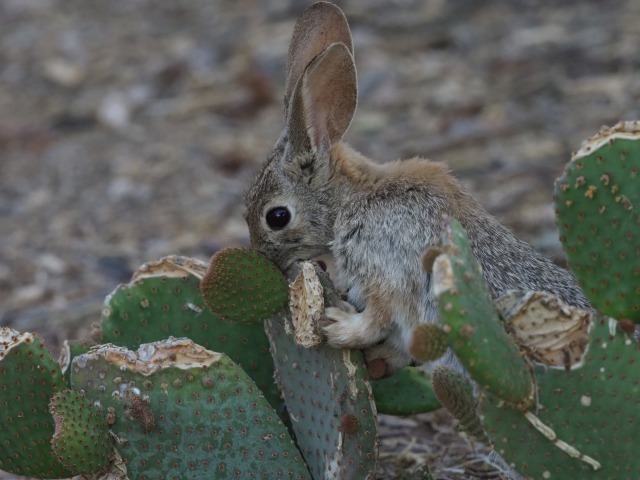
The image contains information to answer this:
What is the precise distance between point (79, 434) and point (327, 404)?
81cm

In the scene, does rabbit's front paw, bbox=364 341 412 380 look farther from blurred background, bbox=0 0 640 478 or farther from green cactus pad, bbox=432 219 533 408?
blurred background, bbox=0 0 640 478

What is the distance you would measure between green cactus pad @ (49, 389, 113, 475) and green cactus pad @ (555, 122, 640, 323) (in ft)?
5.04

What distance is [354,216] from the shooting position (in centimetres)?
408

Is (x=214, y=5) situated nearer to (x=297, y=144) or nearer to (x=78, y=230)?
(x=78, y=230)

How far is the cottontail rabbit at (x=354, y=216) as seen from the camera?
3732 millimetres

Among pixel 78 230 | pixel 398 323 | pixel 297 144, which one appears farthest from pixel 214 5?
pixel 398 323

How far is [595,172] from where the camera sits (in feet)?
9.96

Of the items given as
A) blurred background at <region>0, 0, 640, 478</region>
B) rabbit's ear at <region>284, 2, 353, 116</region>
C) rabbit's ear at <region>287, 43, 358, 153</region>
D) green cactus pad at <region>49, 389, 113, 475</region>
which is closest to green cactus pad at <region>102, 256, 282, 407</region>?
green cactus pad at <region>49, 389, 113, 475</region>

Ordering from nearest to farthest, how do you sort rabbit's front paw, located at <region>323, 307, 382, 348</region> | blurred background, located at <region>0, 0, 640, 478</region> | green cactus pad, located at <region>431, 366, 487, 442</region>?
green cactus pad, located at <region>431, 366, 487, 442</region>, rabbit's front paw, located at <region>323, 307, 382, 348</region>, blurred background, located at <region>0, 0, 640, 478</region>

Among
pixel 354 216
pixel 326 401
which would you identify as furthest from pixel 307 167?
pixel 326 401

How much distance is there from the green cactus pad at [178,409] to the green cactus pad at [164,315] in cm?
53

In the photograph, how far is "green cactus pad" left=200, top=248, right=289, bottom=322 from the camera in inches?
140

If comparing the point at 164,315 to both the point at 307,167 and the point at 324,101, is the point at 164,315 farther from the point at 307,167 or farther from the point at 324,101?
the point at 324,101

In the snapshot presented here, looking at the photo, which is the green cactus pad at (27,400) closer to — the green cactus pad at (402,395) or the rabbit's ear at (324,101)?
the green cactus pad at (402,395)
